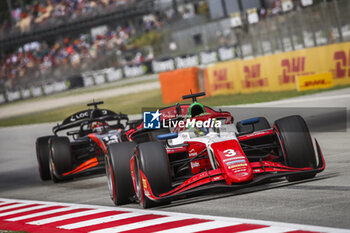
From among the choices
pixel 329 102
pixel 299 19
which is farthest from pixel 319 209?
pixel 299 19

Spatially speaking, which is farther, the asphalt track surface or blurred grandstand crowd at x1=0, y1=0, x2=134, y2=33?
blurred grandstand crowd at x1=0, y1=0, x2=134, y2=33

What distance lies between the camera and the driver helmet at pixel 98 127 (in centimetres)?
1348

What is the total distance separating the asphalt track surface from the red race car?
0.24 m

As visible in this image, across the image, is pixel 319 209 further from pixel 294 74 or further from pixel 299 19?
pixel 299 19

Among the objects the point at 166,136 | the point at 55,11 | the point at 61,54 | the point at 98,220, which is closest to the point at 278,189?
the point at 166,136

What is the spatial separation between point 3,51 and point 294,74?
41718mm

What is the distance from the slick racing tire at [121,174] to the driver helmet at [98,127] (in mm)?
4654

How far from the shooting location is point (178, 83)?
26750 mm

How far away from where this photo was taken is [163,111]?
9.79 meters

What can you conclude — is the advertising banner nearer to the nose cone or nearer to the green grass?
the green grass

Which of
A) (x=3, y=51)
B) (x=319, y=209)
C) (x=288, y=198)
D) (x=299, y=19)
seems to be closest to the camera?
(x=319, y=209)

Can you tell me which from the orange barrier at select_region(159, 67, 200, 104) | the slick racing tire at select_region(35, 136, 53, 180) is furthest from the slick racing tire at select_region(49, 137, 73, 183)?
the orange barrier at select_region(159, 67, 200, 104)

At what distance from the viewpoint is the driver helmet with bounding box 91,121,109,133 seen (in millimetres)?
13484

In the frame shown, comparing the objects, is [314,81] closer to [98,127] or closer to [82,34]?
[98,127]
